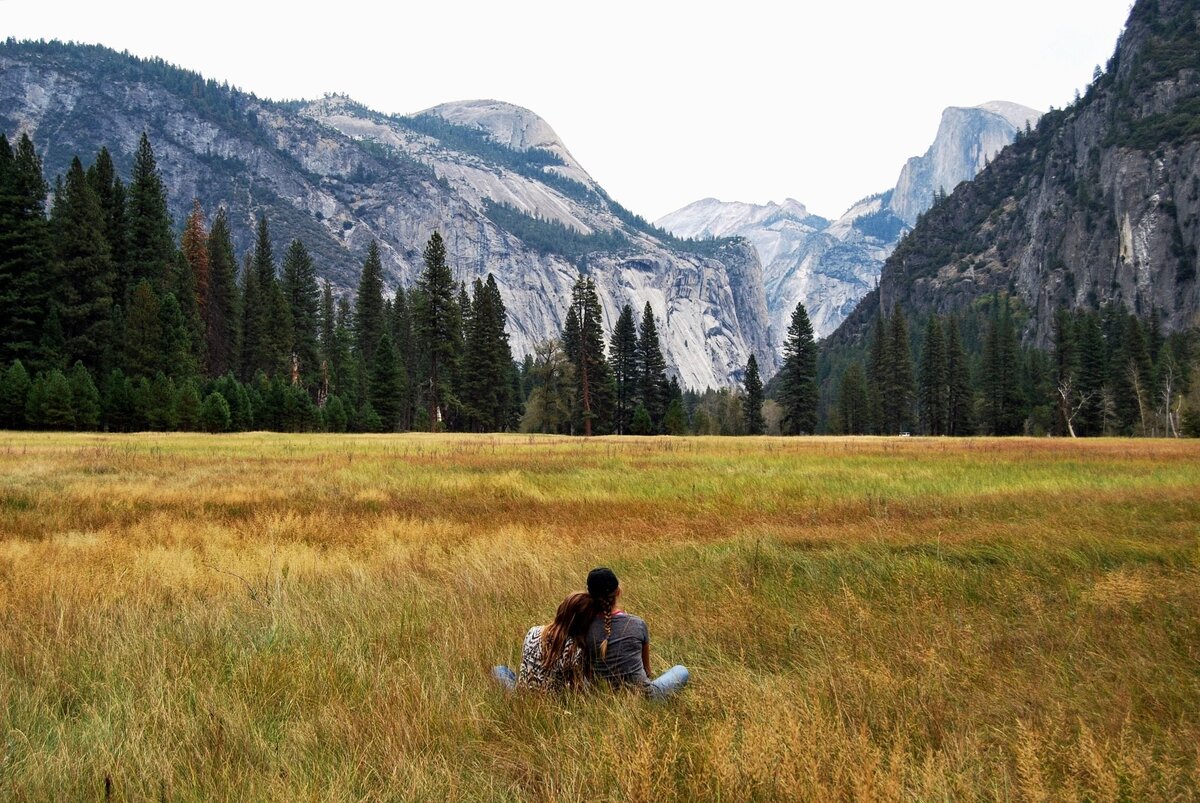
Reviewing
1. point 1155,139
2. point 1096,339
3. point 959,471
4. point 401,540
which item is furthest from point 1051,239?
point 401,540

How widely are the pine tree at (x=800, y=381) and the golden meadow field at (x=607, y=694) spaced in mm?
65903

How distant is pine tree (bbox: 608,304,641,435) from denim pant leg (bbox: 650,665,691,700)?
249ft

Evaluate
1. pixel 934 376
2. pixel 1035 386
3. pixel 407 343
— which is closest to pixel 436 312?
pixel 407 343

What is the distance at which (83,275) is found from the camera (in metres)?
51.2

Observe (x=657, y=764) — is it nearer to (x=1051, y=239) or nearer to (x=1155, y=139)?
(x=1155, y=139)

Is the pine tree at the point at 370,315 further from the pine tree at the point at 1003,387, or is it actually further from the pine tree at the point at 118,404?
the pine tree at the point at 1003,387

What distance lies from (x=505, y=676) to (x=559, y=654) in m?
0.51

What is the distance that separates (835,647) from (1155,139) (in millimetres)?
211018

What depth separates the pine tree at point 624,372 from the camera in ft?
267

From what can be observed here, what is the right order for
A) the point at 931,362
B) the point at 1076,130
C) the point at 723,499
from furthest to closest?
1. the point at 1076,130
2. the point at 931,362
3. the point at 723,499

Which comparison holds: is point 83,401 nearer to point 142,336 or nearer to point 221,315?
point 142,336

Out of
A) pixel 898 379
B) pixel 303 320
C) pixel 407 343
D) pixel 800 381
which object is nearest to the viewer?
pixel 800 381

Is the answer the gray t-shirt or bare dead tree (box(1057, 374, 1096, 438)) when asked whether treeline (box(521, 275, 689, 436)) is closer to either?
bare dead tree (box(1057, 374, 1096, 438))

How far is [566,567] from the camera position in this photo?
8.34 meters
